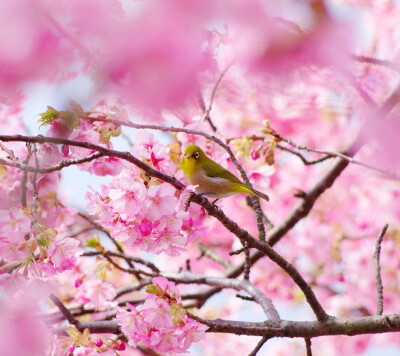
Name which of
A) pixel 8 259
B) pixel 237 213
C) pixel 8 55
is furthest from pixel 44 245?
pixel 237 213

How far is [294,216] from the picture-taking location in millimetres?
3631

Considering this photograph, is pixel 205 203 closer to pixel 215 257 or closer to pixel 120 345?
pixel 120 345

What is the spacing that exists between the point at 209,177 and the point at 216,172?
0.06 m

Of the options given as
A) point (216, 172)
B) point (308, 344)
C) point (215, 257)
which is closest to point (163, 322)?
point (308, 344)

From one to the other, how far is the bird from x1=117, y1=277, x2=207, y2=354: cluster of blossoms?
0.71m

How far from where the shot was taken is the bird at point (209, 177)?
258 centimetres

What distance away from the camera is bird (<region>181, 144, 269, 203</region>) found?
2576 millimetres

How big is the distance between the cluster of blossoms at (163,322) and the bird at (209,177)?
71cm

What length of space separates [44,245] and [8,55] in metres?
0.92

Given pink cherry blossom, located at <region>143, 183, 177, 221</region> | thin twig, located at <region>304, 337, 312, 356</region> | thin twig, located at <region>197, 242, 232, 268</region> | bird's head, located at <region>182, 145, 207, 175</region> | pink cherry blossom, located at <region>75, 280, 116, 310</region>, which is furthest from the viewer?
thin twig, located at <region>197, 242, 232, 268</region>

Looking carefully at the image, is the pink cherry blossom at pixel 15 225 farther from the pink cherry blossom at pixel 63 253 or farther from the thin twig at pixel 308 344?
the thin twig at pixel 308 344

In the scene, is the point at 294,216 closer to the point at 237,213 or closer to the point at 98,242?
the point at 98,242

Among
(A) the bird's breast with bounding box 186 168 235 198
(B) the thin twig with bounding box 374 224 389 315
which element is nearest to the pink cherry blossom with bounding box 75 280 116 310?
(A) the bird's breast with bounding box 186 168 235 198

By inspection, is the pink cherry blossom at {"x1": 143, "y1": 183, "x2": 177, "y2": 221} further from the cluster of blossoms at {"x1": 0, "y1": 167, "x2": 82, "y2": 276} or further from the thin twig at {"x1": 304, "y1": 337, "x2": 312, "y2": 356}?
the thin twig at {"x1": 304, "y1": 337, "x2": 312, "y2": 356}
